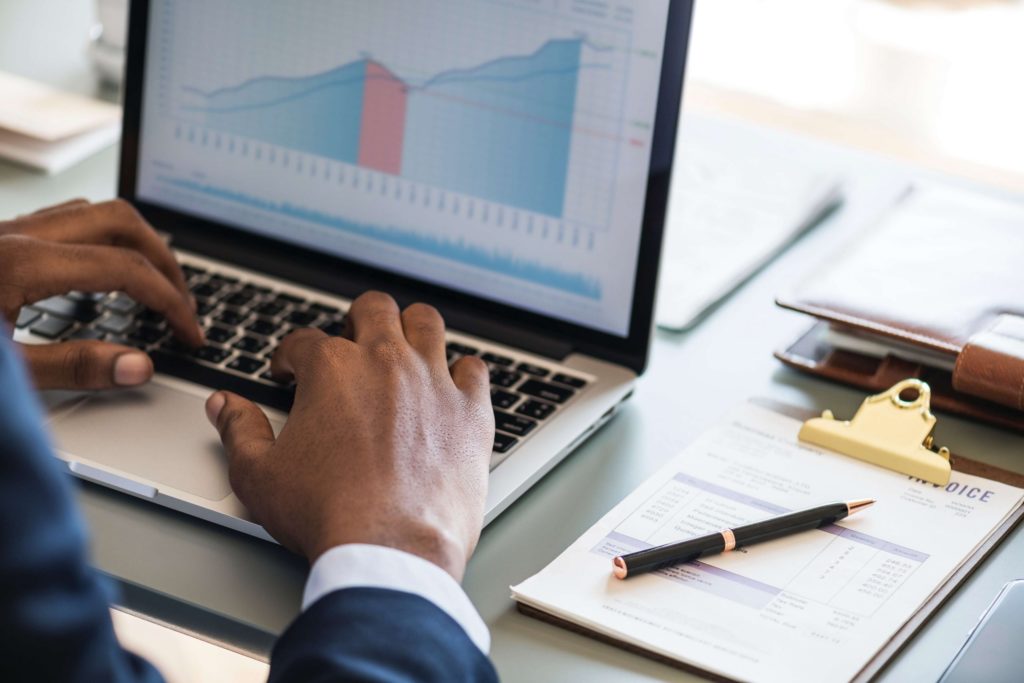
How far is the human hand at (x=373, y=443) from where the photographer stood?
70 centimetres

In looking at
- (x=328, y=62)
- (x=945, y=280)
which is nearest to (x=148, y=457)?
(x=328, y=62)

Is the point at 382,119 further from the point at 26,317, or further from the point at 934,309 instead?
A: the point at 934,309

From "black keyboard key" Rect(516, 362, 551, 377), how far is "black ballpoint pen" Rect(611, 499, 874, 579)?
0.22 metres

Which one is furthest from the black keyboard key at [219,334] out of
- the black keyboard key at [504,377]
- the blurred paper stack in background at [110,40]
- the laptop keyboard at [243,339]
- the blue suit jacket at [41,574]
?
the blurred paper stack in background at [110,40]

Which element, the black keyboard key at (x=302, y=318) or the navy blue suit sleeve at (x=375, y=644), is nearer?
the navy blue suit sleeve at (x=375, y=644)

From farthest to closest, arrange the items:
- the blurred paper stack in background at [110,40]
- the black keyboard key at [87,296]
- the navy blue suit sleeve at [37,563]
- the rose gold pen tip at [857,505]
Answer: the blurred paper stack in background at [110,40], the black keyboard key at [87,296], the rose gold pen tip at [857,505], the navy blue suit sleeve at [37,563]

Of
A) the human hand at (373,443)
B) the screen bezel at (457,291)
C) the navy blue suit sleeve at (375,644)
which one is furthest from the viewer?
the screen bezel at (457,291)

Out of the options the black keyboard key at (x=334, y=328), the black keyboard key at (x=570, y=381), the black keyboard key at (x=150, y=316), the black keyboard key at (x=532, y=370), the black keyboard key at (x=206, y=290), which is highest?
the black keyboard key at (x=206, y=290)

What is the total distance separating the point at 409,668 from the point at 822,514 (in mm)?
324

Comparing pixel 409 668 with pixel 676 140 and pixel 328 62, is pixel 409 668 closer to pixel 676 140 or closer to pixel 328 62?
pixel 676 140

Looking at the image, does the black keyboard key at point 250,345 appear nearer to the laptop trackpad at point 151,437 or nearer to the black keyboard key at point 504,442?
the laptop trackpad at point 151,437

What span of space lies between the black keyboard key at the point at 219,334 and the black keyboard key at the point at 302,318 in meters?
0.05

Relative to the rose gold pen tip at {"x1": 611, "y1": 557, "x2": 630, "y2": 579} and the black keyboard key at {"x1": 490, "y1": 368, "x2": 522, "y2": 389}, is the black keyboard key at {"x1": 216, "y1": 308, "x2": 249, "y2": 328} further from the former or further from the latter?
the rose gold pen tip at {"x1": 611, "y1": 557, "x2": 630, "y2": 579}

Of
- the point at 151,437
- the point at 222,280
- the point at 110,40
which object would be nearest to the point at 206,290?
the point at 222,280
